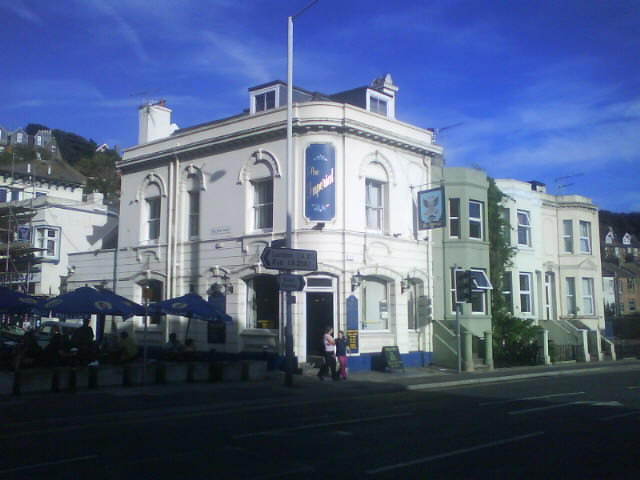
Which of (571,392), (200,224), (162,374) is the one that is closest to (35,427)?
(162,374)

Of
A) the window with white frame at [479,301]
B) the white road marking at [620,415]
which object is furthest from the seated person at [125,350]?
the window with white frame at [479,301]

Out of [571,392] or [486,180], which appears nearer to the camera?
[571,392]

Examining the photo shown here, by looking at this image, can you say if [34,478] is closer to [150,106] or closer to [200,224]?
[200,224]

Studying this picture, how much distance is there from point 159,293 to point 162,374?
28.7ft

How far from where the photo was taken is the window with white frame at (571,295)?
120 feet

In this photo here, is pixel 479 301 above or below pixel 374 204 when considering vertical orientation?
below

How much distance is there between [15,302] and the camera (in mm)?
18875

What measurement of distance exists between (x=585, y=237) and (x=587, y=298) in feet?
11.6

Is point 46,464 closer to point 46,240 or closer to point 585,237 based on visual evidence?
point 585,237

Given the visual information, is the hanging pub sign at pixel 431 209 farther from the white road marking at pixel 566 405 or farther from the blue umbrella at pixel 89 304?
the blue umbrella at pixel 89 304

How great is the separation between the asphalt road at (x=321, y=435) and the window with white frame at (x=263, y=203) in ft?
28.1

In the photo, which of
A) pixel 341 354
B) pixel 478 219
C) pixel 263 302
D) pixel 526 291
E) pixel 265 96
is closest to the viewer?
pixel 341 354

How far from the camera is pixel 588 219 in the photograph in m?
37.4

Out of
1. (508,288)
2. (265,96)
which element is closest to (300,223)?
(265,96)
